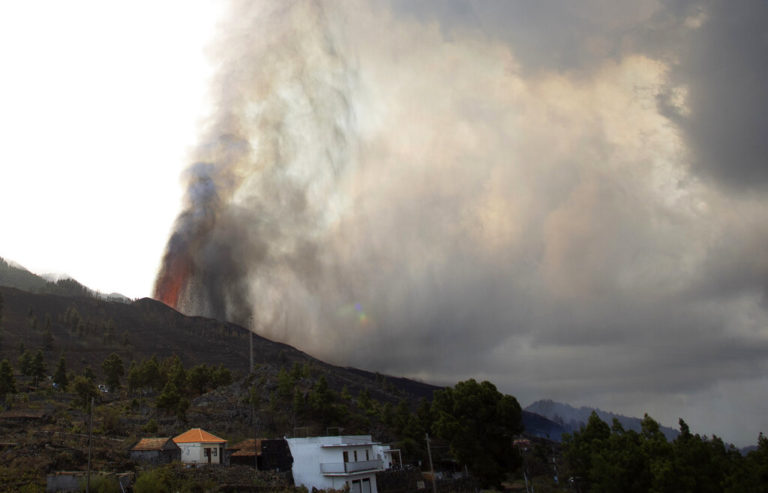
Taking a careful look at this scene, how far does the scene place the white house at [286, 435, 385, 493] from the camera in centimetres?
6850

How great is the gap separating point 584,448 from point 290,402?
65760 millimetres

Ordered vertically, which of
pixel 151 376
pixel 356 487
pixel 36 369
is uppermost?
pixel 36 369

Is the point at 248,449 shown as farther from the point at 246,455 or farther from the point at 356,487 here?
the point at 356,487

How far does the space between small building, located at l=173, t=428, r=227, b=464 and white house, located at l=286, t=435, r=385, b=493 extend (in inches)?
399

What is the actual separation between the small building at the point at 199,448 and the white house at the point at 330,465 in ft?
33.3

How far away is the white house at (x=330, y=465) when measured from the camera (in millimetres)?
68500

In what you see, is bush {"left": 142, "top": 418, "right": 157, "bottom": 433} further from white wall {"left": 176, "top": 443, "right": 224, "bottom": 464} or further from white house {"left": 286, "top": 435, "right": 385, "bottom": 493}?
white house {"left": 286, "top": 435, "right": 385, "bottom": 493}

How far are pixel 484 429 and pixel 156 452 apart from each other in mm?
45375

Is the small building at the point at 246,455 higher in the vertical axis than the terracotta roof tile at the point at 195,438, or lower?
lower

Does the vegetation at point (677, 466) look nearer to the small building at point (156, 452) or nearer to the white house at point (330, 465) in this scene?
the white house at point (330, 465)

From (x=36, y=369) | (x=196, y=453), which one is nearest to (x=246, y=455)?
(x=196, y=453)

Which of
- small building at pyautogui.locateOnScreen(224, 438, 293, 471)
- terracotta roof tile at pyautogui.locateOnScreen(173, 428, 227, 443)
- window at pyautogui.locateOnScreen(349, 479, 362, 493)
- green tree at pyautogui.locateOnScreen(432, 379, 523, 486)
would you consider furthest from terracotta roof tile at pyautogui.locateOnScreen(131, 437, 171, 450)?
green tree at pyautogui.locateOnScreen(432, 379, 523, 486)

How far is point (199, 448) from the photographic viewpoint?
69.0 meters

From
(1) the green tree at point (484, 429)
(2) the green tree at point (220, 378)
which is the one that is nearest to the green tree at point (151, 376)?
(2) the green tree at point (220, 378)
